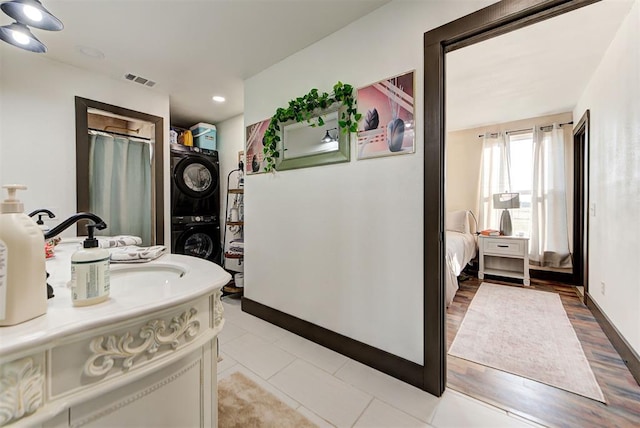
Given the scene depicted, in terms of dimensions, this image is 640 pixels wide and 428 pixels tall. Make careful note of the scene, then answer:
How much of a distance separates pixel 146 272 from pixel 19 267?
627mm

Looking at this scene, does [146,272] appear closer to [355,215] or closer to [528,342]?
[355,215]

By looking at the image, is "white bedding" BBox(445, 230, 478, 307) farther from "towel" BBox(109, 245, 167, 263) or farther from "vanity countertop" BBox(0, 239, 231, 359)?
"towel" BBox(109, 245, 167, 263)

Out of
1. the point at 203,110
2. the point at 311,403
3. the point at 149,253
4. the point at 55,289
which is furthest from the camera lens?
the point at 203,110

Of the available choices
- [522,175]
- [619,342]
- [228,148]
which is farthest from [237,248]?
[522,175]

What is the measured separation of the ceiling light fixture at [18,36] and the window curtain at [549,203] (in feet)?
18.5

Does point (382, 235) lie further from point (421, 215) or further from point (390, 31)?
point (390, 31)

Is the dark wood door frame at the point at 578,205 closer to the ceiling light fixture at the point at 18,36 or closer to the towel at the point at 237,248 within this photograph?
the towel at the point at 237,248

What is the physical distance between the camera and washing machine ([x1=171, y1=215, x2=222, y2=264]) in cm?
350

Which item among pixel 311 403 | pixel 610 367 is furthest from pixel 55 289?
pixel 610 367

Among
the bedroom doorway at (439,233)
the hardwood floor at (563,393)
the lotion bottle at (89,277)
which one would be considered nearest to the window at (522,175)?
the hardwood floor at (563,393)

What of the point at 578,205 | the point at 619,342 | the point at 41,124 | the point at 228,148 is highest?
the point at 228,148

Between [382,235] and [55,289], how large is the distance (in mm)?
1655

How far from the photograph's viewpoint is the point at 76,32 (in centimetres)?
207

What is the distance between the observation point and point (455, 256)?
322cm
